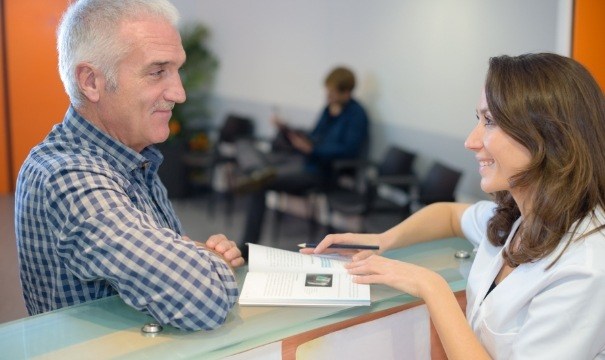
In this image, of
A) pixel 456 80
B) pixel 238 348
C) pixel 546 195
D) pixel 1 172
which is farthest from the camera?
pixel 456 80

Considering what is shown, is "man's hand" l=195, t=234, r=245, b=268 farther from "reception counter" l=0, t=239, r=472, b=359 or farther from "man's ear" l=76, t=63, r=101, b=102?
"man's ear" l=76, t=63, r=101, b=102

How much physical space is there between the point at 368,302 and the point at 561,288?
1.30ft

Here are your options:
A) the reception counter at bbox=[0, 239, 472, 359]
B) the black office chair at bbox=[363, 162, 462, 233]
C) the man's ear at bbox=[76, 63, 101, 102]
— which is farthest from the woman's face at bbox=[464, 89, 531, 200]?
the black office chair at bbox=[363, 162, 462, 233]

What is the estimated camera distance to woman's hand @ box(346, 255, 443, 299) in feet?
5.37

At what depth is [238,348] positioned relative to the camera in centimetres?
149

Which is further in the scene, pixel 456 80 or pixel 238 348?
pixel 456 80

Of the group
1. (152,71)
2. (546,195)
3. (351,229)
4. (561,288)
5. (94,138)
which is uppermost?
(152,71)

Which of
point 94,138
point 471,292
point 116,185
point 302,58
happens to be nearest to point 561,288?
point 471,292

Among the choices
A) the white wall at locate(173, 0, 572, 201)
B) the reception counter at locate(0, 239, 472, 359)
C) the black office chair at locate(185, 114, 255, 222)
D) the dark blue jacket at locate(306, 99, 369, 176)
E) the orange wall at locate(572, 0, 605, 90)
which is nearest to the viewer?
the reception counter at locate(0, 239, 472, 359)

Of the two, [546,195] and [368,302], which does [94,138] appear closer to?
[368,302]

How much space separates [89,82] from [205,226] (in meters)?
4.93

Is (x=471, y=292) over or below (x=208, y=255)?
below

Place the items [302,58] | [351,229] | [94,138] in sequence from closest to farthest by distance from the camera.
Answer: [94,138] < [351,229] < [302,58]

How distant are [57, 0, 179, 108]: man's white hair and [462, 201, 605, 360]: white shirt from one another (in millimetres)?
1002
